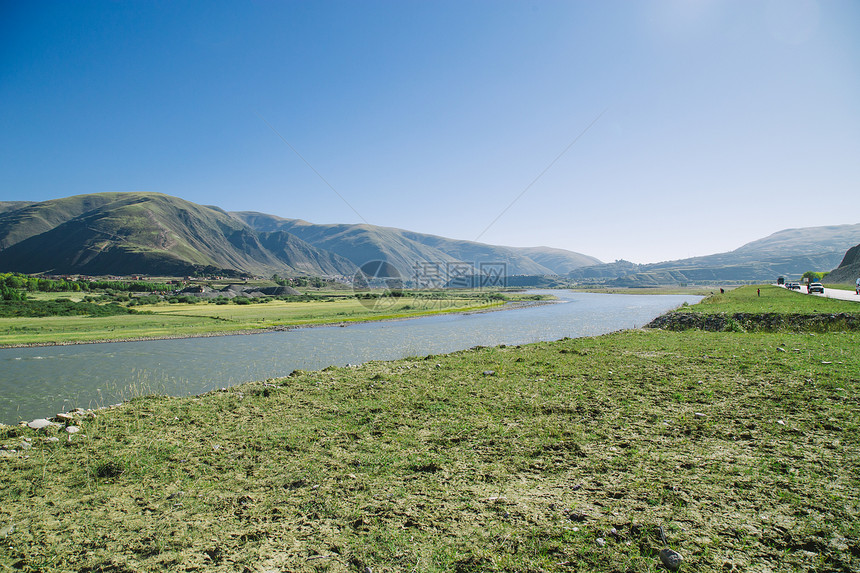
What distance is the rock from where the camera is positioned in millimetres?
3555

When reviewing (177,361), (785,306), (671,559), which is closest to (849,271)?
(785,306)

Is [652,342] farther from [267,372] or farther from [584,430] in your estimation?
[267,372]

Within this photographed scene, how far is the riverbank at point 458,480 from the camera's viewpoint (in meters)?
3.99

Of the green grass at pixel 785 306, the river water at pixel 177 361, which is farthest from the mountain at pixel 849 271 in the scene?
the river water at pixel 177 361

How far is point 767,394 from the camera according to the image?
8797 mm

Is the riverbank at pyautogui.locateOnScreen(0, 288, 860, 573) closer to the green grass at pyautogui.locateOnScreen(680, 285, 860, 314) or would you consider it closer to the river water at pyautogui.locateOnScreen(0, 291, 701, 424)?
the river water at pyautogui.locateOnScreen(0, 291, 701, 424)

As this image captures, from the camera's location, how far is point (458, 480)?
559 cm

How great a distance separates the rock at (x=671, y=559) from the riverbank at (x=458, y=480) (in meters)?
0.15

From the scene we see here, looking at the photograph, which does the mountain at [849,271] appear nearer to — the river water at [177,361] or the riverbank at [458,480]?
the river water at [177,361]

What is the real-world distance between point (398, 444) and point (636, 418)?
490 cm

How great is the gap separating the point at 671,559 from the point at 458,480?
2.74m

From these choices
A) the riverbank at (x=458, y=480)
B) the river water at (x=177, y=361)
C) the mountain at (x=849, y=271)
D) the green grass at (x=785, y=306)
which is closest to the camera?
the riverbank at (x=458, y=480)

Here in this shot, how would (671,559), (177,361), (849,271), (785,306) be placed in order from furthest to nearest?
(849,271) < (785,306) < (177,361) < (671,559)

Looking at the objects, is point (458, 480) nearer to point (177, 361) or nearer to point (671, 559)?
point (671, 559)
